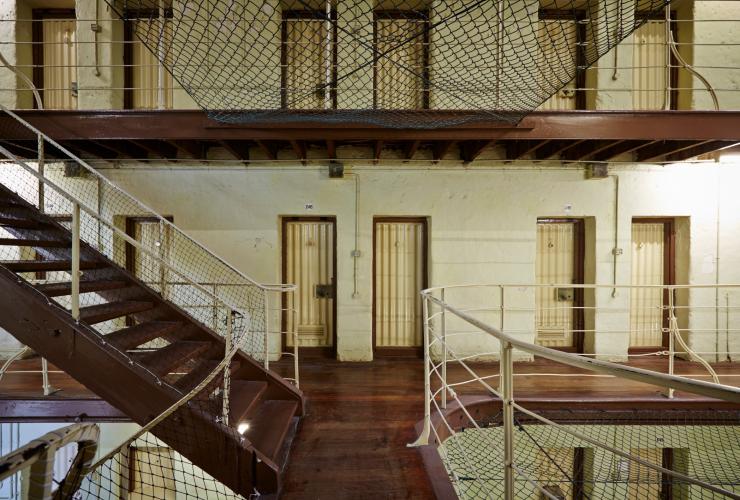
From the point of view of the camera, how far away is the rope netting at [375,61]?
2926mm

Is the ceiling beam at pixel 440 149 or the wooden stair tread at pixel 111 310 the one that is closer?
the wooden stair tread at pixel 111 310

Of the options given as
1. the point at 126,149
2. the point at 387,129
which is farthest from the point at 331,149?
the point at 126,149

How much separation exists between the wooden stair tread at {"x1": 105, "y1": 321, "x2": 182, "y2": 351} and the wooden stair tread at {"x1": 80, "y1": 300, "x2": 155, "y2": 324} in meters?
0.13

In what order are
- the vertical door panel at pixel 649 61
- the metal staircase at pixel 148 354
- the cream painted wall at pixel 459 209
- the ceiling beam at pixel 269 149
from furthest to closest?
the vertical door panel at pixel 649 61, the cream painted wall at pixel 459 209, the ceiling beam at pixel 269 149, the metal staircase at pixel 148 354

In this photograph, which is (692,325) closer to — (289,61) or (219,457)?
(219,457)

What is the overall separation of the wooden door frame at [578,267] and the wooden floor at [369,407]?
1.96 feet

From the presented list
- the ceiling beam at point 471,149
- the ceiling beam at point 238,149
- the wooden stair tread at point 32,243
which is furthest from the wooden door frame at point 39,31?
the ceiling beam at point 471,149

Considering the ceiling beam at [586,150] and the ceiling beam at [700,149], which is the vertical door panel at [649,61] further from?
the ceiling beam at [586,150]

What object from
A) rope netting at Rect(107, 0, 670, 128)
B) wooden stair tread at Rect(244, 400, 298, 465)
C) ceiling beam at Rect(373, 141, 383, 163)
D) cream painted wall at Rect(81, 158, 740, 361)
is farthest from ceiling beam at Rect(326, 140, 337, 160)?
wooden stair tread at Rect(244, 400, 298, 465)

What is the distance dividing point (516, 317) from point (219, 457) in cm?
378

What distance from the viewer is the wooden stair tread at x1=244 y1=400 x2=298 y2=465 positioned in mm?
2639

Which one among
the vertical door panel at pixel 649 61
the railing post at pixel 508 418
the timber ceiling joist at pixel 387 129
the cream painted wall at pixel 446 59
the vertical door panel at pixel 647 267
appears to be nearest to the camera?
the railing post at pixel 508 418

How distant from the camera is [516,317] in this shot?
187 inches

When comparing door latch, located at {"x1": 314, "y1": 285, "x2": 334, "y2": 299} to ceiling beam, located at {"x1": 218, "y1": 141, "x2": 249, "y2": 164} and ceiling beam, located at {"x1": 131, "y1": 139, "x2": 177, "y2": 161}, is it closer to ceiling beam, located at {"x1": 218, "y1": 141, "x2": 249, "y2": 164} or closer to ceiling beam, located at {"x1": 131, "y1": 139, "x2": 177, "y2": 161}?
ceiling beam, located at {"x1": 218, "y1": 141, "x2": 249, "y2": 164}
